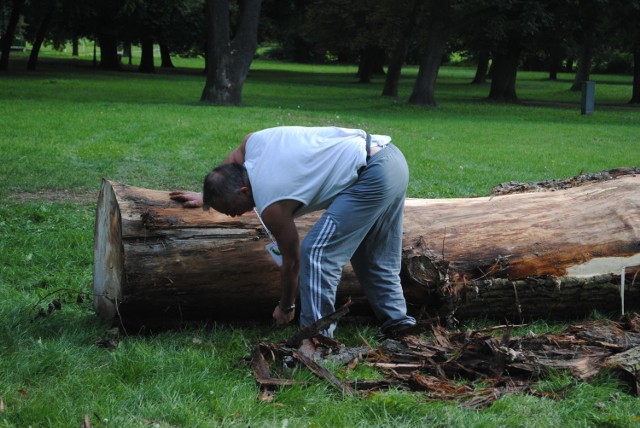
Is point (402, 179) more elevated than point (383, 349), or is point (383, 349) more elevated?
point (402, 179)

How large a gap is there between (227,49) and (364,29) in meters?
17.8

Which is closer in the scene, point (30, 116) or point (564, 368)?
point (564, 368)

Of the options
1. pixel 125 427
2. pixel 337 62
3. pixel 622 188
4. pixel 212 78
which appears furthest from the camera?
pixel 337 62

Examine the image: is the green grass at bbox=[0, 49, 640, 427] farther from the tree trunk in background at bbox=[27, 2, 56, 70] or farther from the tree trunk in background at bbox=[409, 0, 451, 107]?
the tree trunk in background at bbox=[27, 2, 56, 70]

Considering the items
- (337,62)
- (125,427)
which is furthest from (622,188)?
(337,62)

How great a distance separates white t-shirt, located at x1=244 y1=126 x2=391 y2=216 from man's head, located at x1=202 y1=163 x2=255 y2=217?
6 centimetres

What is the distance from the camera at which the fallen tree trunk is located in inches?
201

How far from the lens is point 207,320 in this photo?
17.5 feet

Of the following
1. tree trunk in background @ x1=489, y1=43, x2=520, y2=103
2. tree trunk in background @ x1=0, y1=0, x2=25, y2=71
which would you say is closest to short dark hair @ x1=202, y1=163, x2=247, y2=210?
tree trunk in background @ x1=489, y1=43, x2=520, y2=103

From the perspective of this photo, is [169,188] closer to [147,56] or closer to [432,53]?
[432,53]

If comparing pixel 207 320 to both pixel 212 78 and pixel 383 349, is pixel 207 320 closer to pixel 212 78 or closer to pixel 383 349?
pixel 383 349

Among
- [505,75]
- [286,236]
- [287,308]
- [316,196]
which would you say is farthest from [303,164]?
[505,75]

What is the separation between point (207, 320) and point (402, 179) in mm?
1524

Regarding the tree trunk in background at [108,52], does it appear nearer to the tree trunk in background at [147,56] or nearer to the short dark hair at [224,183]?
the tree trunk in background at [147,56]
